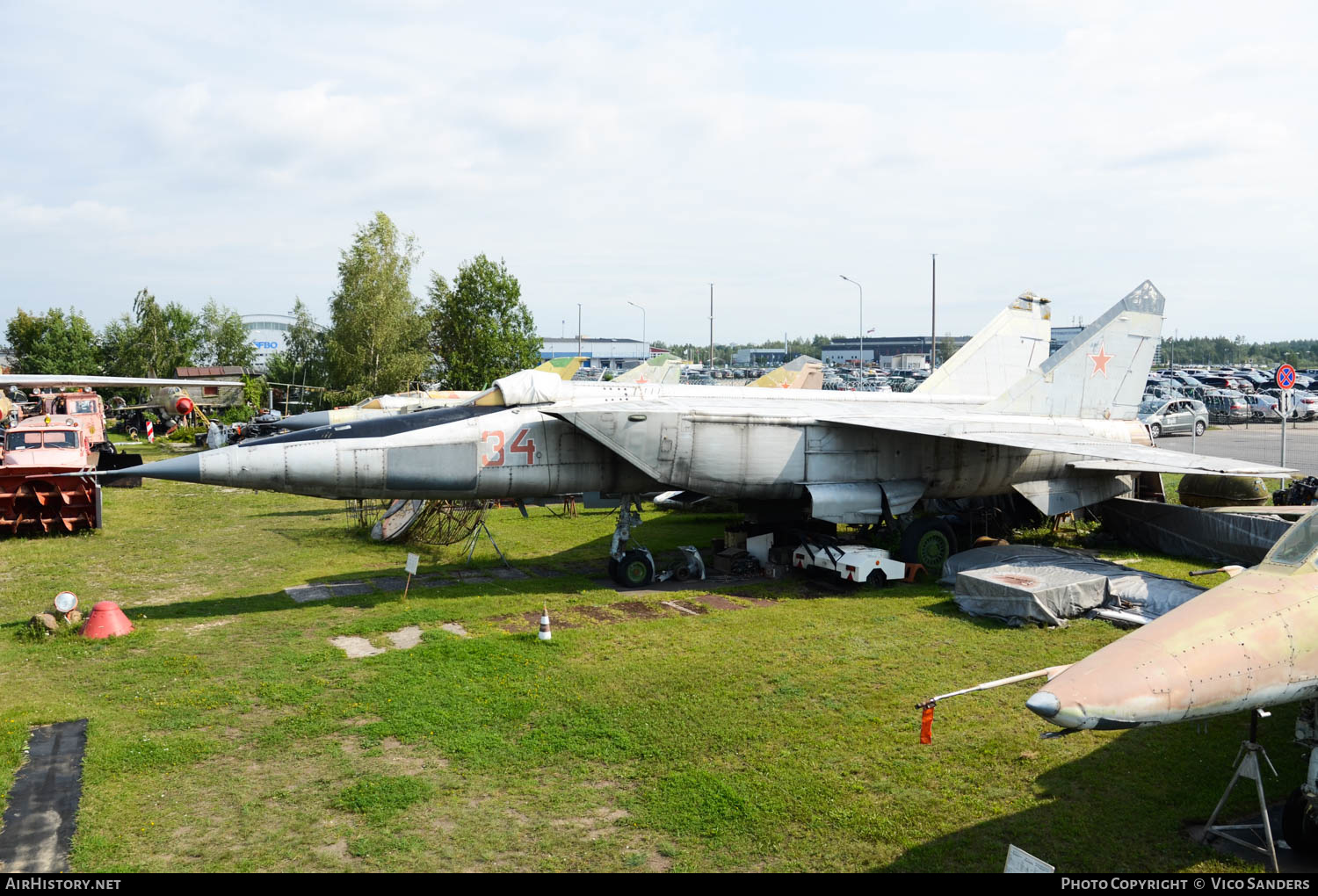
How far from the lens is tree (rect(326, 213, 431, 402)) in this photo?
44562mm

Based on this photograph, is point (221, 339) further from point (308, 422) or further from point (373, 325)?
point (308, 422)

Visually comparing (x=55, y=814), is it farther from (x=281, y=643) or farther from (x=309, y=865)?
(x=281, y=643)

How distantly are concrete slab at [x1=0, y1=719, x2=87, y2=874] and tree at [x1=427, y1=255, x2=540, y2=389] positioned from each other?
117ft

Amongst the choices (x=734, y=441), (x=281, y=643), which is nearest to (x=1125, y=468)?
(x=734, y=441)

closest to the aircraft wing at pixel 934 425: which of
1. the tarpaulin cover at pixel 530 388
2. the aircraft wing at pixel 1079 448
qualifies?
the aircraft wing at pixel 1079 448

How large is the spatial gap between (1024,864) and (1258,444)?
36.4 m

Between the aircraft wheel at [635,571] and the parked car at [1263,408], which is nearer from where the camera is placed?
the aircraft wheel at [635,571]

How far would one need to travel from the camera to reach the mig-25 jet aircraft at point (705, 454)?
42.0ft

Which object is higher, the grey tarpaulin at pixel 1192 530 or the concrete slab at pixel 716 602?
the grey tarpaulin at pixel 1192 530

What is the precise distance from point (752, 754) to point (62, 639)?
9.46 m

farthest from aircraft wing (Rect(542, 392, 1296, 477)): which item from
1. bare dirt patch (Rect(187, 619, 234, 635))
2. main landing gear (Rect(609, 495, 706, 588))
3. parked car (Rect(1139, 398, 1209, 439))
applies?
parked car (Rect(1139, 398, 1209, 439))

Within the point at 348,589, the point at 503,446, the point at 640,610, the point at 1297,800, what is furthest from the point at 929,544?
the point at 348,589

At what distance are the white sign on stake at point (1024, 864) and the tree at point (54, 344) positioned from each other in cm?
6865

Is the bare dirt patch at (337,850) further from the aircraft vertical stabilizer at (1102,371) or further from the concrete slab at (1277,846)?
the aircraft vertical stabilizer at (1102,371)
